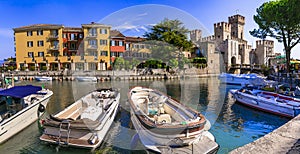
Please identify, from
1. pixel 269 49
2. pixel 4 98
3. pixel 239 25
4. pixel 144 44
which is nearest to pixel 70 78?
pixel 4 98

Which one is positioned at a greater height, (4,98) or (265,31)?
(265,31)

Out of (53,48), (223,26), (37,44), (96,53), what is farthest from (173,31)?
(223,26)

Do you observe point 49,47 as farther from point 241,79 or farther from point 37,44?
point 241,79

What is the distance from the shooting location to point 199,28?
5715 millimetres

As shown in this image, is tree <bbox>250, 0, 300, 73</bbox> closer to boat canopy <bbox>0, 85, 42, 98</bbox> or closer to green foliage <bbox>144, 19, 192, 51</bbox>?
green foliage <bbox>144, 19, 192, 51</bbox>

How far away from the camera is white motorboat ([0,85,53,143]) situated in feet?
28.6

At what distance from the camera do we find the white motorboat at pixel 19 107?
8702mm

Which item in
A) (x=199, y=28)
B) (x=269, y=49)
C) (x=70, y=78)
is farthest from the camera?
(x=269, y=49)

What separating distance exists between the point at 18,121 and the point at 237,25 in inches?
2821

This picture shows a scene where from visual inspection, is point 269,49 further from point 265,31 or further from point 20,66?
point 20,66

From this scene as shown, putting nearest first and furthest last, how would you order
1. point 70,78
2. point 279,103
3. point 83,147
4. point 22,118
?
point 83,147, point 22,118, point 279,103, point 70,78

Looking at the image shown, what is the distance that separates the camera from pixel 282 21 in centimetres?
2486

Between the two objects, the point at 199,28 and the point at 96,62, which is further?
the point at 96,62

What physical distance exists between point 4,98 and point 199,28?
10.7 meters
